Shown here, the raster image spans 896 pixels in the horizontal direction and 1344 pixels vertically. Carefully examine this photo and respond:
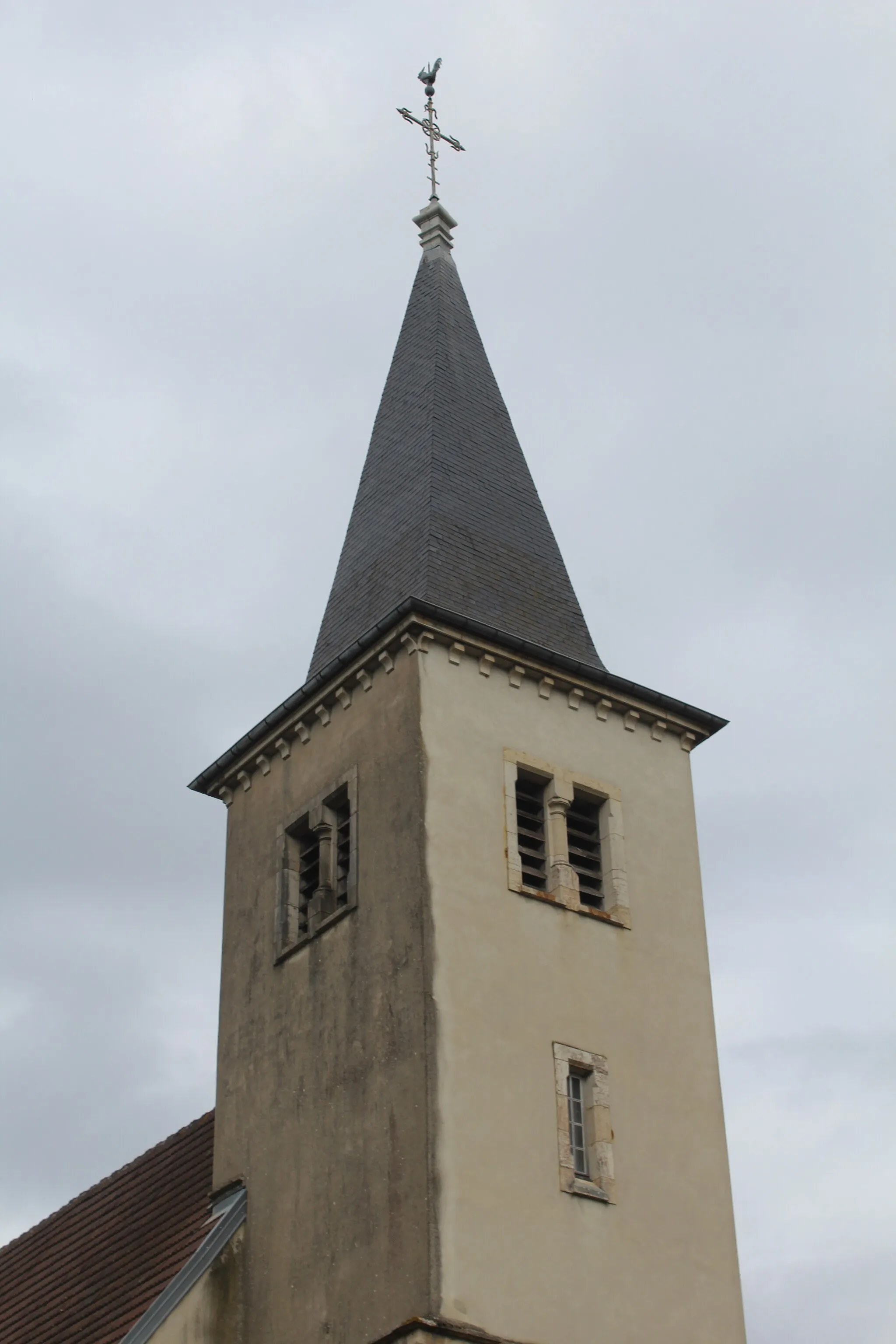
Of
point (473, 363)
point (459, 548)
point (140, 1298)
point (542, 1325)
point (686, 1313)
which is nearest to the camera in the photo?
point (542, 1325)

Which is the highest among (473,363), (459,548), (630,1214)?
(473,363)

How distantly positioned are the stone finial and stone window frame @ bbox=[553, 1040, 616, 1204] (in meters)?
14.5

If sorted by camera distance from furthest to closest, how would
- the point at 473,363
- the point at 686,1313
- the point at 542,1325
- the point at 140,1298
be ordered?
the point at 473,363, the point at 140,1298, the point at 686,1313, the point at 542,1325

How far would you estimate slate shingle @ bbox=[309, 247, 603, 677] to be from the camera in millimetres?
23969

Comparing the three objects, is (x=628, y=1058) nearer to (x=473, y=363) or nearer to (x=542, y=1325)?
(x=542, y=1325)

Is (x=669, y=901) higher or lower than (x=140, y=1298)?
higher

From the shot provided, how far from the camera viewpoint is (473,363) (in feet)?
93.8

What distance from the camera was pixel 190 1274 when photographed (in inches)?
811

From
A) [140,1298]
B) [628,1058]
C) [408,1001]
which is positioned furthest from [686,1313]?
[140,1298]

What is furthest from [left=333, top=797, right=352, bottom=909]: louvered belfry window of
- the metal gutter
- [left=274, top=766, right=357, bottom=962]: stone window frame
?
the metal gutter

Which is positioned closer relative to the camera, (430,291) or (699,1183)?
(699,1183)

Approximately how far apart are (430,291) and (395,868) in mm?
11633

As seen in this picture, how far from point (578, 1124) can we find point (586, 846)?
3489 mm

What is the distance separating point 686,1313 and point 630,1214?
112cm
